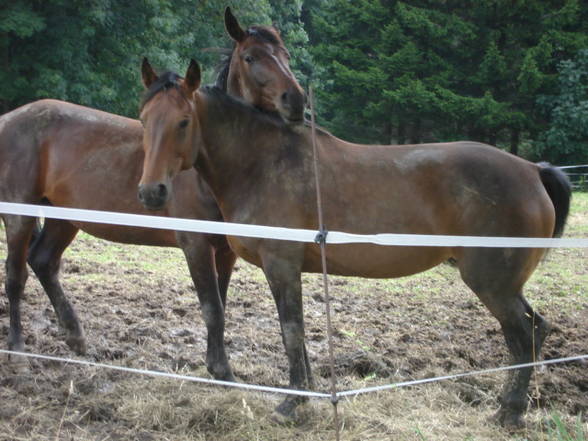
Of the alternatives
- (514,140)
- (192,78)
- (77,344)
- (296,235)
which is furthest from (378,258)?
(514,140)

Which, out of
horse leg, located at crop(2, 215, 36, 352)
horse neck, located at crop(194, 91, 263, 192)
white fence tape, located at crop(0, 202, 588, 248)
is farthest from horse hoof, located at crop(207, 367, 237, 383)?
horse leg, located at crop(2, 215, 36, 352)

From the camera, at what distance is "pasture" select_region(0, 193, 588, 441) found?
12.3 ft

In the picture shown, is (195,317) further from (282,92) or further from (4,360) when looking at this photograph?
(282,92)

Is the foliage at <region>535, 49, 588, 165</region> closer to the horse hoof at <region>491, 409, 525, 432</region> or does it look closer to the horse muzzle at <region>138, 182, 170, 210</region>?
the horse hoof at <region>491, 409, 525, 432</region>

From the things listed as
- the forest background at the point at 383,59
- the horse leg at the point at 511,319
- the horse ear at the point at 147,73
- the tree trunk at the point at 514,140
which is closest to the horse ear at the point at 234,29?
the horse ear at the point at 147,73

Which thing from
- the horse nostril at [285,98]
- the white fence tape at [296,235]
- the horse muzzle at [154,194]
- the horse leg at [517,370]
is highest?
the horse nostril at [285,98]

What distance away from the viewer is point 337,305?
641 centimetres

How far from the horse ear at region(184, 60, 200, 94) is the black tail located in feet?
7.25

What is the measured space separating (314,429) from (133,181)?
2.41m

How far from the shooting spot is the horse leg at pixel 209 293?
4.49 m

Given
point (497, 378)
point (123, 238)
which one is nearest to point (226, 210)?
point (123, 238)

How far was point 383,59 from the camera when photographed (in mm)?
25812

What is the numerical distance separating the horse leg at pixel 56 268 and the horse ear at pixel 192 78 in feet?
7.73

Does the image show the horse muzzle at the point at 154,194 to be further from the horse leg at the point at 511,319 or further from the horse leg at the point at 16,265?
the horse leg at the point at 16,265
